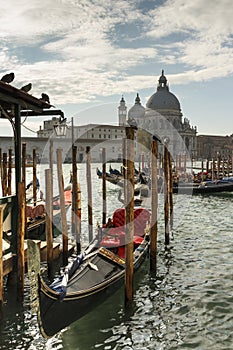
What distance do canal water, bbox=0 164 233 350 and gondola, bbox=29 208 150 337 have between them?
0.66 ft

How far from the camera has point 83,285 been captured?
400cm

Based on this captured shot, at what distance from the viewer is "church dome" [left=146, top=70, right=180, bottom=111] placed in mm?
61312

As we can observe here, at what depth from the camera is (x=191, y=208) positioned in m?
12.3

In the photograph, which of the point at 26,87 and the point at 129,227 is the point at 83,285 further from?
the point at 26,87

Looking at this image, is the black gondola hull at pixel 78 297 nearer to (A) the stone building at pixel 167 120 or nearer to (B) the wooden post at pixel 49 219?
(B) the wooden post at pixel 49 219

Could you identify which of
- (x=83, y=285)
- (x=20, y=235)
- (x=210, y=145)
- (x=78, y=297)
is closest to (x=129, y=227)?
(x=83, y=285)

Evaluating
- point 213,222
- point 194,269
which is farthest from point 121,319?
point 213,222

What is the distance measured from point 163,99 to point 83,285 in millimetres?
59247

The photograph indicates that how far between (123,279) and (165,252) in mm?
2348

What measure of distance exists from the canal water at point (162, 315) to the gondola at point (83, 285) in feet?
0.66

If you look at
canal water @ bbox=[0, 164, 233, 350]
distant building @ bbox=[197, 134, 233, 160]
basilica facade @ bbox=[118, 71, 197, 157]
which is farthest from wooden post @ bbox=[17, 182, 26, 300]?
distant building @ bbox=[197, 134, 233, 160]

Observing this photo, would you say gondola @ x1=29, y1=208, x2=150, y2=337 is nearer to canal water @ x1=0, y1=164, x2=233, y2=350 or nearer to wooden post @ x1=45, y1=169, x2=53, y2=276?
canal water @ x1=0, y1=164, x2=233, y2=350

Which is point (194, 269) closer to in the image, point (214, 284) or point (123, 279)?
point (214, 284)

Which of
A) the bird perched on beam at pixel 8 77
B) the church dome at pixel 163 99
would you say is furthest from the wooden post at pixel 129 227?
the church dome at pixel 163 99
